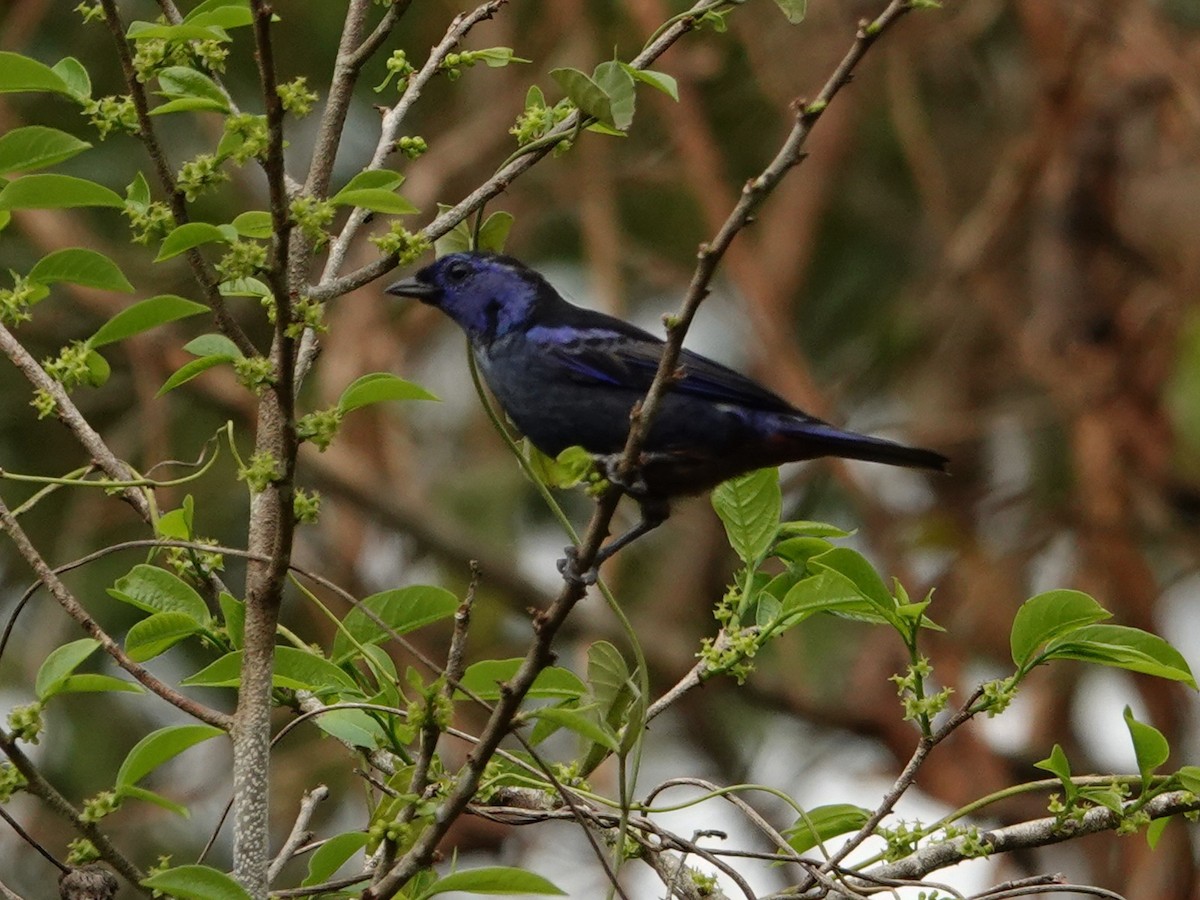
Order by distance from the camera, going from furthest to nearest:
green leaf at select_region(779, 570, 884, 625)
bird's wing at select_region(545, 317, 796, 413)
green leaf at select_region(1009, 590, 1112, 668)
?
bird's wing at select_region(545, 317, 796, 413)
green leaf at select_region(779, 570, 884, 625)
green leaf at select_region(1009, 590, 1112, 668)

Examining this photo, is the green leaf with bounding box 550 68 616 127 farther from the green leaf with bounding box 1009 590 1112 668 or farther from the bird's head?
the bird's head

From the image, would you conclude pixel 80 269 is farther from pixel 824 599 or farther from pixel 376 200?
pixel 824 599

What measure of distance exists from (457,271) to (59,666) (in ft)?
7.50

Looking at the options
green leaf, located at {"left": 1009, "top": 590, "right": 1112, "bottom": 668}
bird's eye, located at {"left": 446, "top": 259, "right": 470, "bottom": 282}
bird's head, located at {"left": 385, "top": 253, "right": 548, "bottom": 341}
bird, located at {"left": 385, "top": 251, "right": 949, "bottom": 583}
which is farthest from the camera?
bird's eye, located at {"left": 446, "top": 259, "right": 470, "bottom": 282}

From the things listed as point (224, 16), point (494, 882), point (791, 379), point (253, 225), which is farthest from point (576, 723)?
point (791, 379)

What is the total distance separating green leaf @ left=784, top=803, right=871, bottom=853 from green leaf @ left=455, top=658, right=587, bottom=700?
16.4 inches

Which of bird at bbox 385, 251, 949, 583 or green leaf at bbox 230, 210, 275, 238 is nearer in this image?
green leaf at bbox 230, 210, 275, 238

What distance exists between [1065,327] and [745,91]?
2.34 m

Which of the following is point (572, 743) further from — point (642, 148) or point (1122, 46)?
point (1122, 46)

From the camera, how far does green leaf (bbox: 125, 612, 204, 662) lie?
2395mm

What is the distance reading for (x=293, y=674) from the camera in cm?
253

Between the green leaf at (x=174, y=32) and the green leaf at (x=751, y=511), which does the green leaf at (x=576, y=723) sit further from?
the green leaf at (x=174, y=32)

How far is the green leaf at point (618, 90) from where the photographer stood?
2.40 meters

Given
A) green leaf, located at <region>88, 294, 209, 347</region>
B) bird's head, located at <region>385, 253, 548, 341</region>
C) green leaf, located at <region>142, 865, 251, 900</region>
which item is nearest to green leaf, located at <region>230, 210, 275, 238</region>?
green leaf, located at <region>88, 294, 209, 347</region>
